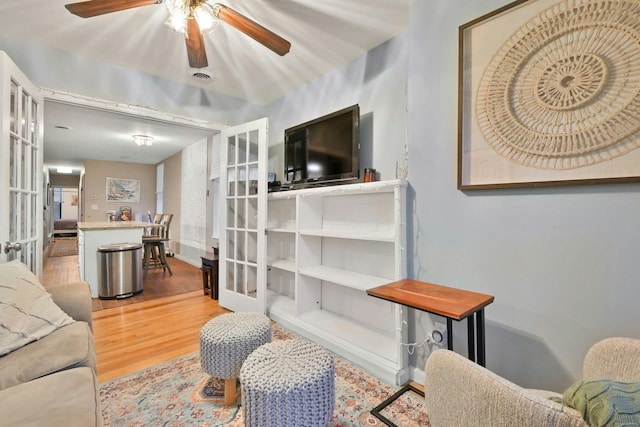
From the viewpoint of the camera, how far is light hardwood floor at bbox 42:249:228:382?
207cm

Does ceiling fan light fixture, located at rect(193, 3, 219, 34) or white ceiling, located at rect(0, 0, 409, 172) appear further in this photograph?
white ceiling, located at rect(0, 0, 409, 172)

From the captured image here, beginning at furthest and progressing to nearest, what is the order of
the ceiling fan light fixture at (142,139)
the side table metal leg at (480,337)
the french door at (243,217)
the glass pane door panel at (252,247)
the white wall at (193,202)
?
the white wall at (193,202)
the ceiling fan light fixture at (142,139)
the glass pane door panel at (252,247)
the french door at (243,217)
the side table metal leg at (480,337)

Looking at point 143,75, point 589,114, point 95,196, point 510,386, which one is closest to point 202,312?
point 143,75

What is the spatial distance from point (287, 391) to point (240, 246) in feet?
6.87

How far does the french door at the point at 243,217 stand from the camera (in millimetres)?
2770

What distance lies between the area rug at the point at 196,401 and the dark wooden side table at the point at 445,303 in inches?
3.8

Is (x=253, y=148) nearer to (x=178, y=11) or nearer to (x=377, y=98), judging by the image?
(x=377, y=98)

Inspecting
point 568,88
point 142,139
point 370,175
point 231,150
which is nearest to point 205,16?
point 370,175

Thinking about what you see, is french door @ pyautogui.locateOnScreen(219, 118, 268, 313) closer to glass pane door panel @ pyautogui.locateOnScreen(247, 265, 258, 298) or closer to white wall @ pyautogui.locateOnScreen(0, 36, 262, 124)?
glass pane door panel @ pyautogui.locateOnScreen(247, 265, 258, 298)

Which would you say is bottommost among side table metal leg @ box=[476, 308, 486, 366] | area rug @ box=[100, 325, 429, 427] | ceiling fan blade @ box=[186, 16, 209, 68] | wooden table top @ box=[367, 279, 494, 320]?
area rug @ box=[100, 325, 429, 427]

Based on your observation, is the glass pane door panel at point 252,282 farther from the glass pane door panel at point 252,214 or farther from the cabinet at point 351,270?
the glass pane door panel at point 252,214

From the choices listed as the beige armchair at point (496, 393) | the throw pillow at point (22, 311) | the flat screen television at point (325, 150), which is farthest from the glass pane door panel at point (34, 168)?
the beige armchair at point (496, 393)

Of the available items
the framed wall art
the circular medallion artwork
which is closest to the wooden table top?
the framed wall art

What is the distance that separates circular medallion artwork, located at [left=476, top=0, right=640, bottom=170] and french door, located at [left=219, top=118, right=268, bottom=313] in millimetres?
1958
